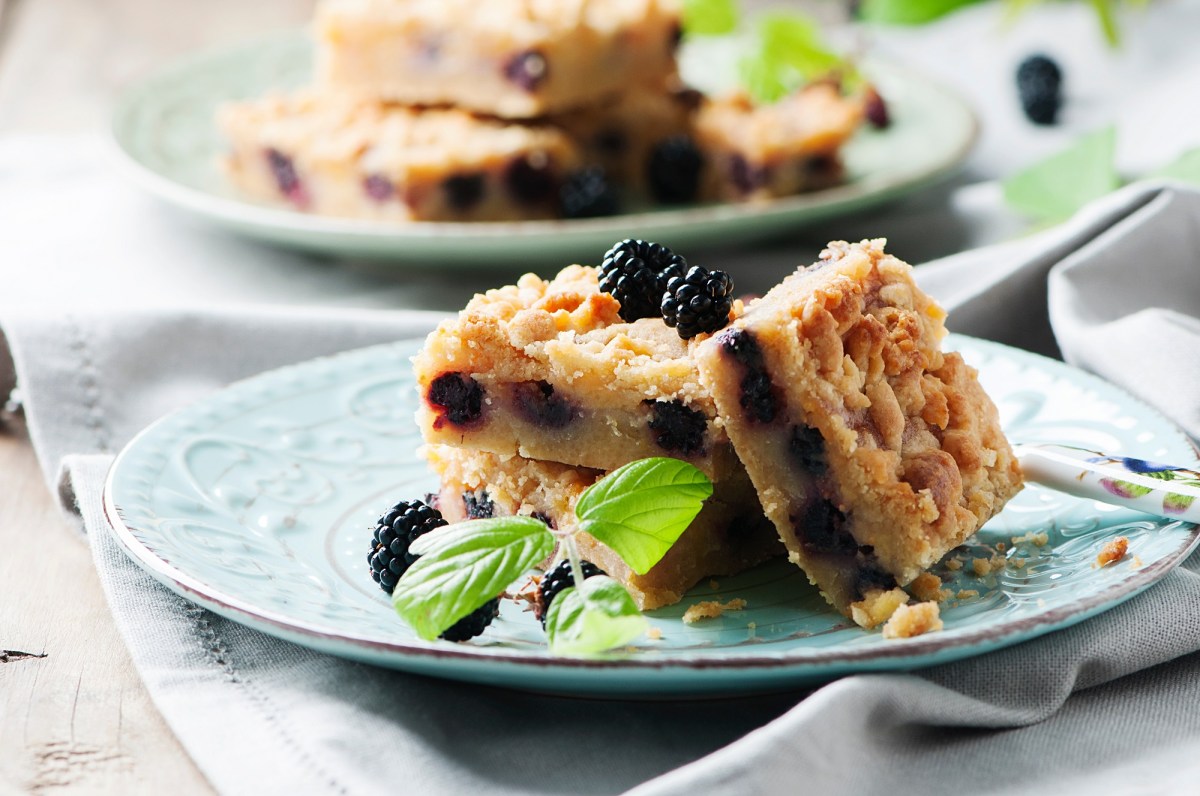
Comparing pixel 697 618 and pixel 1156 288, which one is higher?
pixel 1156 288

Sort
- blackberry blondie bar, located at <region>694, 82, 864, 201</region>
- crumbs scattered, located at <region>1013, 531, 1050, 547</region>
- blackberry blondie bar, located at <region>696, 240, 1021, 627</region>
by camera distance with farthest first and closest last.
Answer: blackberry blondie bar, located at <region>694, 82, 864, 201</region>, crumbs scattered, located at <region>1013, 531, 1050, 547</region>, blackberry blondie bar, located at <region>696, 240, 1021, 627</region>

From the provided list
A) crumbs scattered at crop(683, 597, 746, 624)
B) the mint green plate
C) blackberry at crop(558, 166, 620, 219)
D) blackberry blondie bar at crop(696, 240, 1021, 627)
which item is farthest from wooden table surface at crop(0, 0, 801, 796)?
blackberry at crop(558, 166, 620, 219)

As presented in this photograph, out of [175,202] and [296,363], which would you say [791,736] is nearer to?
[296,363]

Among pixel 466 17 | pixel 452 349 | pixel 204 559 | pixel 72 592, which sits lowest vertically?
pixel 72 592

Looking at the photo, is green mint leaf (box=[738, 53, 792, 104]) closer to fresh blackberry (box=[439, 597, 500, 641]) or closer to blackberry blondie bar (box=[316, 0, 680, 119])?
blackberry blondie bar (box=[316, 0, 680, 119])

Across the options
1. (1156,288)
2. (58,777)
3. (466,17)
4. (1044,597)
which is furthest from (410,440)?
(466,17)

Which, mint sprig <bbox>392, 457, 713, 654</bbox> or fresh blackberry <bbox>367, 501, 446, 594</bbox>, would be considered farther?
fresh blackberry <bbox>367, 501, 446, 594</bbox>

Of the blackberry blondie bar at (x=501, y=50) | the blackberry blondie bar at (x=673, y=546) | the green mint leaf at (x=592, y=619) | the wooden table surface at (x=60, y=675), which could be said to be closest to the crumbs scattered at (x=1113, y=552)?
the blackberry blondie bar at (x=673, y=546)
